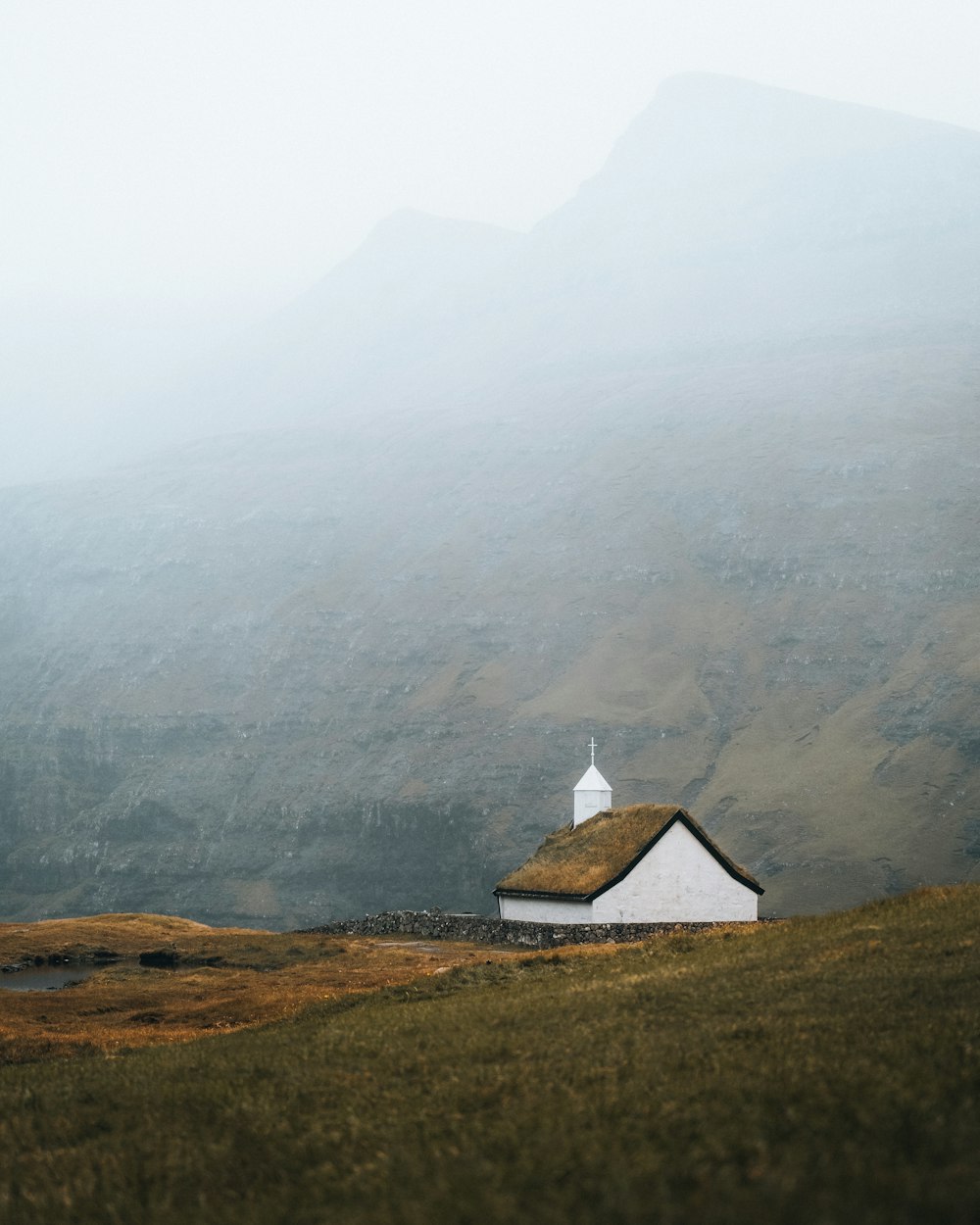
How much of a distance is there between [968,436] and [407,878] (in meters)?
107

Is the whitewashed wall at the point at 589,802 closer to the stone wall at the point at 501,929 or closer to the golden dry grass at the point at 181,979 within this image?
the stone wall at the point at 501,929

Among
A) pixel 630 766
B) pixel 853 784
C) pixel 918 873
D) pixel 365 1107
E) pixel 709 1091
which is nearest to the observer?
pixel 709 1091

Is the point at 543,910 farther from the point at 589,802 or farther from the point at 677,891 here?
the point at 589,802

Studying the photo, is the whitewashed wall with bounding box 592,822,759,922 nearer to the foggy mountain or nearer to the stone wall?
the stone wall

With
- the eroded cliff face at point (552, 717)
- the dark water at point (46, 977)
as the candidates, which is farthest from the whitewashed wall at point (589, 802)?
the eroded cliff face at point (552, 717)

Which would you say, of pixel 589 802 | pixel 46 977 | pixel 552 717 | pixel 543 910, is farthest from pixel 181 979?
pixel 552 717

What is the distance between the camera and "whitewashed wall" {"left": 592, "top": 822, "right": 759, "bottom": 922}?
52.1 m

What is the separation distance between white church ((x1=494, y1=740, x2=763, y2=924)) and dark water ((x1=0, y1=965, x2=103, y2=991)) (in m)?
20.4

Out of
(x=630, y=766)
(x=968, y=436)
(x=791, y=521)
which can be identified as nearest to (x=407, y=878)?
(x=630, y=766)

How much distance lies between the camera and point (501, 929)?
184 ft

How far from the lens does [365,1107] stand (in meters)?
13.8

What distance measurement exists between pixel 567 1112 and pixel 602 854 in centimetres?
4273

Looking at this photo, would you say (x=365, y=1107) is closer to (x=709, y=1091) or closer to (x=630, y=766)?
(x=709, y=1091)

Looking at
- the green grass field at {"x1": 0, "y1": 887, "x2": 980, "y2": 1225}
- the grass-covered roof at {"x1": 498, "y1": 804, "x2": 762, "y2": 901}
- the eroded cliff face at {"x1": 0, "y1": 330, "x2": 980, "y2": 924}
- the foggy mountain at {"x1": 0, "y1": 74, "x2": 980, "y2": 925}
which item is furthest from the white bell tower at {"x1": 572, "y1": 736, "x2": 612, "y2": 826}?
the eroded cliff face at {"x1": 0, "y1": 330, "x2": 980, "y2": 924}
